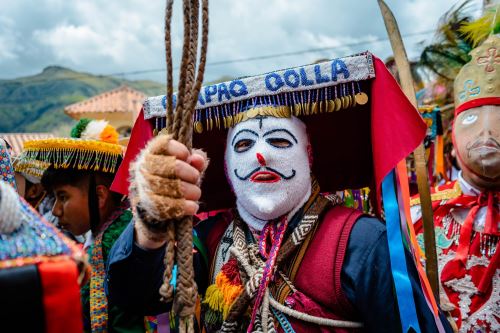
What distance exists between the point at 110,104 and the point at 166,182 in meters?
19.8

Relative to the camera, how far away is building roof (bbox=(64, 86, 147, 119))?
1850cm

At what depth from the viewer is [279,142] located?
5.73 ft

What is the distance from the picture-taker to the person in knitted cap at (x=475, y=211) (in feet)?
7.56

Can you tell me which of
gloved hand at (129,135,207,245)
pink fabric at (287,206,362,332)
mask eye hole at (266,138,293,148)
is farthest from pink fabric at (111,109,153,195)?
pink fabric at (287,206,362,332)

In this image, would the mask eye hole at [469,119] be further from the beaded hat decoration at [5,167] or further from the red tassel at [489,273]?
the beaded hat decoration at [5,167]

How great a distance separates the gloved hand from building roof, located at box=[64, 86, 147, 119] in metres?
17.9

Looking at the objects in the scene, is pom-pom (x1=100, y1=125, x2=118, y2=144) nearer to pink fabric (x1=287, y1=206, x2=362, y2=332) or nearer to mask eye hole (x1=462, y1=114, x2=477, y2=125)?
pink fabric (x1=287, y1=206, x2=362, y2=332)

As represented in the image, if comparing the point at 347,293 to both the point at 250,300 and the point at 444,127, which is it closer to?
the point at 250,300

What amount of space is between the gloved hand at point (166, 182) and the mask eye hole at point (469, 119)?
1922 mm

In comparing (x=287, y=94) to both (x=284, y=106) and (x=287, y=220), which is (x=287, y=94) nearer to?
(x=284, y=106)

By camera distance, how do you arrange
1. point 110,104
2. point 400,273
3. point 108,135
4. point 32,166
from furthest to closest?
point 110,104 < point 108,135 < point 32,166 < point 400,273

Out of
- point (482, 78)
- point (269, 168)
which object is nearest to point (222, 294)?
point (269, 168)

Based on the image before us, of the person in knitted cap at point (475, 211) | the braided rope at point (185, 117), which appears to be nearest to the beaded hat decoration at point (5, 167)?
the braided rope at point (185, 117)

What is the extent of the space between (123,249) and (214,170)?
0.75 m
